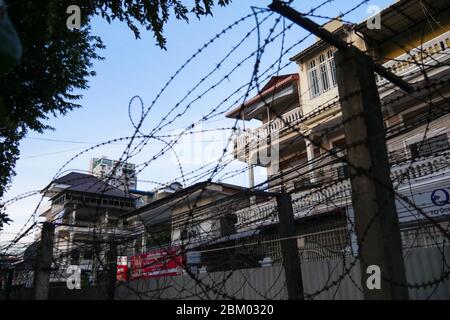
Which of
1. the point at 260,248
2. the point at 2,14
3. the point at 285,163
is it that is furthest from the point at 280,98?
the point at 2,14

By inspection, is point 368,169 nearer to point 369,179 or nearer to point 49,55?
point 369,179

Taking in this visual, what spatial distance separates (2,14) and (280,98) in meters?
15.8

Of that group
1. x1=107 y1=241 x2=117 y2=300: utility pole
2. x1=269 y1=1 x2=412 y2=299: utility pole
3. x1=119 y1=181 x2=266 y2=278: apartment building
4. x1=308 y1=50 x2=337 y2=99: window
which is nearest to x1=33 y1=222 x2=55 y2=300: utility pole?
x1=107 y1=241 x2=117 y2=300: utility pole

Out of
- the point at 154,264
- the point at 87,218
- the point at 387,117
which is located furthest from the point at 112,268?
the point at 387,117

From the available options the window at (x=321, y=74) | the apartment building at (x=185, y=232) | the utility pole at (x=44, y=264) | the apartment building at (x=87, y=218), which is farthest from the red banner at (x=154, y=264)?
the window at (x=321, y=74)

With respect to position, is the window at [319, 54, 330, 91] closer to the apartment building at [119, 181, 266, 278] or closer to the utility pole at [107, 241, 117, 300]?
the apartment building at [119, 181, 266, 278]

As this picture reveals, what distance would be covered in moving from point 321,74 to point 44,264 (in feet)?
36.4

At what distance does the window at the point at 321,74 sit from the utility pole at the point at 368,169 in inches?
432

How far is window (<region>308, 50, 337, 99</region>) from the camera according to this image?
13828 millimetres

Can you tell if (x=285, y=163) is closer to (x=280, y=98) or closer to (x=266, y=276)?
(x=280, y=98)

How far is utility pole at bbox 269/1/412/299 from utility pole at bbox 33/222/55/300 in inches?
227

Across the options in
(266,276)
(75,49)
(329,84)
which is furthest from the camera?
(329,84)

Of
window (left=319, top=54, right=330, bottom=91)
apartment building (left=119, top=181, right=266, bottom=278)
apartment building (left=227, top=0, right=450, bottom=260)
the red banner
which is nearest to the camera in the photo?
apartment building (left=119, top=181, right=266, bottom=278)

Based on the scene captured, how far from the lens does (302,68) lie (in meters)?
15.1
